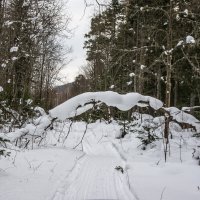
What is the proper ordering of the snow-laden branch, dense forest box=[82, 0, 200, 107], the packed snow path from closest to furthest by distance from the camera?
1. the snow-laden branch
2. the packed snow path
3. dense forest box=[82, 0, 200, 107]

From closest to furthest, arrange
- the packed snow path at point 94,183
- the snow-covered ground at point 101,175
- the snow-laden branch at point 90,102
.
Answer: the snow-laden branch at point 90,102, the packed snow path at point 94,183, the snow-covered ground at point 101,175

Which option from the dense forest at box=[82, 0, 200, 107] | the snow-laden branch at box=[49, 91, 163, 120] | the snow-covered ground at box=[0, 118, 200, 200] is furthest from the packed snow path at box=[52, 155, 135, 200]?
the snow-laden branch at box=[49, 91, 163, 120]

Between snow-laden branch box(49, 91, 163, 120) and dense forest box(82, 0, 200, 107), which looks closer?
snow-laden branch box(49, 91, 163, 120)

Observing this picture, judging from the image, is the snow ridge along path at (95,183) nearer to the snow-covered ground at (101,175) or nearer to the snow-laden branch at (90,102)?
the snow-covered ground at (101,175)

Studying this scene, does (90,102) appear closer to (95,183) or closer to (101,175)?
(95,183)

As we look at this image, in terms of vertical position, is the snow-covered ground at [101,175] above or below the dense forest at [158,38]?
below

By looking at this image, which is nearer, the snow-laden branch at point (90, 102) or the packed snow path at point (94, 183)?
the snow-laden branch at point (90, 102)

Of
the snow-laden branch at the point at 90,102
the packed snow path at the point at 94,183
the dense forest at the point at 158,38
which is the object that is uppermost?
the dense forest at the point at 158,38

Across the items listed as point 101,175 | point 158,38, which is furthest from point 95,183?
point 158,38

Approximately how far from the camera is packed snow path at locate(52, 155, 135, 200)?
5.49 meters

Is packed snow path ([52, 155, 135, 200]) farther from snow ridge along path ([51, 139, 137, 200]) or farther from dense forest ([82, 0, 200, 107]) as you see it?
dense forest ([82, 0, 200, 107])

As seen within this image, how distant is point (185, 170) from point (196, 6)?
6.37 meters

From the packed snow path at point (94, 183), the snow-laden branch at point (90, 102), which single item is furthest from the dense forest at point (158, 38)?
the packed snow path at point (94, 183)

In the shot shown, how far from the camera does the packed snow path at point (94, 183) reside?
5.49m
